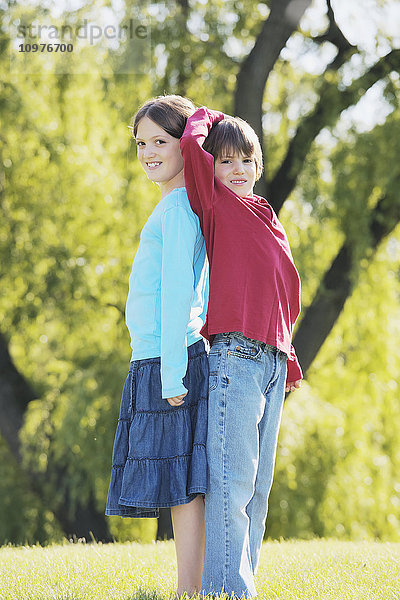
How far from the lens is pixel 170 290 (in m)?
2.51

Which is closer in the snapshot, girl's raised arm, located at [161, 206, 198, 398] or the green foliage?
girl's raised arm, located at [161, 206, 198, 398]

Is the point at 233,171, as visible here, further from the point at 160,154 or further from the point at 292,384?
the point at 292,384

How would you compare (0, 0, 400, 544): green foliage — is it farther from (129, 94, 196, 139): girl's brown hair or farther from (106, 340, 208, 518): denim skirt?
(106, 340, 208, 518): denim skirt

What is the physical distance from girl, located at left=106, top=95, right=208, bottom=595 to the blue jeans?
2.0 inches

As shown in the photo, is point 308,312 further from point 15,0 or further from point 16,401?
point 15,0

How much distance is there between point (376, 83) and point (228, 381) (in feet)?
16.0

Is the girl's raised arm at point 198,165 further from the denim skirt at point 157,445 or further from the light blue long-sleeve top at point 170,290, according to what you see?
the denim skirt at point 157,445

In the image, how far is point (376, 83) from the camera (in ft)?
22.0

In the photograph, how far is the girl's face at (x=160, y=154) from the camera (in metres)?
2.74

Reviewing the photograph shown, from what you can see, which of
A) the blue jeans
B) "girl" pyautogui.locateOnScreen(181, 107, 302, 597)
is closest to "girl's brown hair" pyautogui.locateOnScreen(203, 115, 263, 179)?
"girl" pyautogui.locateOnScreen(181, 107, 302, 597)

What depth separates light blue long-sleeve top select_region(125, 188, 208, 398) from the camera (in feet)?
8.18

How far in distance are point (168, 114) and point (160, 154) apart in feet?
0.48

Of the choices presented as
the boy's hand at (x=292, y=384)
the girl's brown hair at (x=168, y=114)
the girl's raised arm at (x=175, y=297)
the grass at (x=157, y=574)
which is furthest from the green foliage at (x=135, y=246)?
the girl's raised arm at (x=175, y=297)

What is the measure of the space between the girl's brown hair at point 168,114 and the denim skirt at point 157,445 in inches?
30.0
